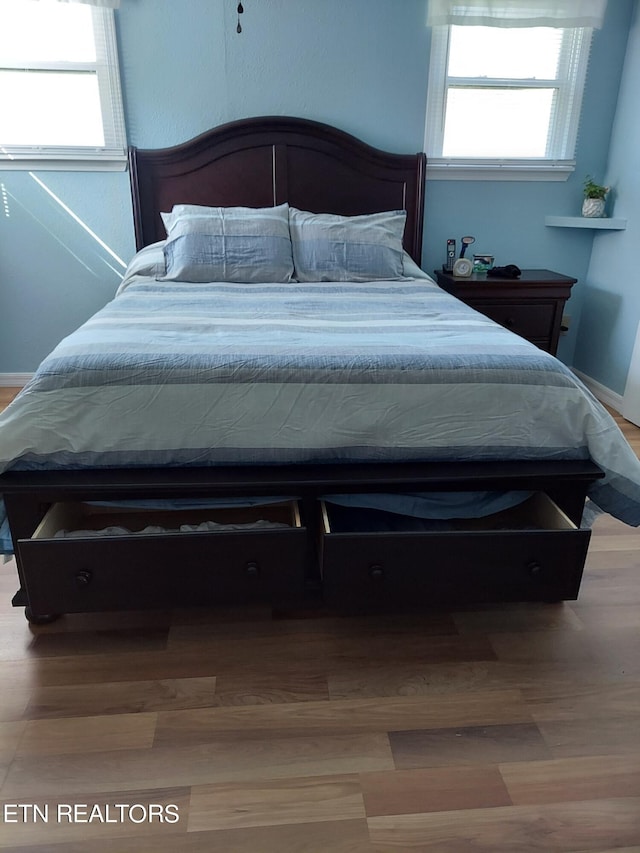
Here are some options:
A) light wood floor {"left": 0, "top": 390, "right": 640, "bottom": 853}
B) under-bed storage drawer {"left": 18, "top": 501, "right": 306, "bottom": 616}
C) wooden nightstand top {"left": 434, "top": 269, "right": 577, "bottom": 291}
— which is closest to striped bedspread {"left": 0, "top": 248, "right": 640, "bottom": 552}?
under-bed storage drawer {"left": 18, "top": 501, "right": 306, "bottom": 616}

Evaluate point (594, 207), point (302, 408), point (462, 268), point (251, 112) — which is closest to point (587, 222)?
point (594, 207)

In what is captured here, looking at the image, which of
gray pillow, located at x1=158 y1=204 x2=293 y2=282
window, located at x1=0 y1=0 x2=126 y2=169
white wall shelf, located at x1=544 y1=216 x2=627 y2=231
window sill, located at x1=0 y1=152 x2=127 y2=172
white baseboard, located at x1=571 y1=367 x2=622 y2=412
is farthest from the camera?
white baseboard, located at x1=571 y1=367 x2=622 y2=412

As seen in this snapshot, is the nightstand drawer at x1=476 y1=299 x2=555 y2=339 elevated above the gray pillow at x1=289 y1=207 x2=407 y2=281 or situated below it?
below

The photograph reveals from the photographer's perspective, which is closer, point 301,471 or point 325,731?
point 325,731

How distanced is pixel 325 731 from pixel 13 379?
2.88m

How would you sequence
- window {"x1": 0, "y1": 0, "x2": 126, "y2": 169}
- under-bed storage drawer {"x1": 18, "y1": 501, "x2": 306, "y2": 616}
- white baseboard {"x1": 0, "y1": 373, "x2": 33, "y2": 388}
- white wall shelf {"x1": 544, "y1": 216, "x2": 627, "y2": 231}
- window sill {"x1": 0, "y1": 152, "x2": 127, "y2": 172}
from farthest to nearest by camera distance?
white baseboard {"x1": 0, "y1": 373, "x2": 33, "y2": 388}
white wall shelf {"x1": 544, "y1": 216, "x2": 627, "y2": 231}
window sill {"x1": 0, "y1": 152, "x2": 127, "y2": 172}
window {"x1": 0, "y1": 0, "x2": 126, "y2": 169}
under-bed storage drawer {"x1": 18, "y1": 501, "x2": 306, "y2": 616}

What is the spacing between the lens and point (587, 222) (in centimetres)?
321

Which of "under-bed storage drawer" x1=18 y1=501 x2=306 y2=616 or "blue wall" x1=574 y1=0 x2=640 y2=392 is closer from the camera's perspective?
"under-bed storage drawer" x1=18 y1=501 x2=306 y2=616

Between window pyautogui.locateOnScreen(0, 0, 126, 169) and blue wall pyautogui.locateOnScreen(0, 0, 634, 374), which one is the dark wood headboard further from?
window pyautogui.locateOnScreen(0, 0, 126, 169)

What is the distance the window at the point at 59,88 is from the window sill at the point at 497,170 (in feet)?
5.49

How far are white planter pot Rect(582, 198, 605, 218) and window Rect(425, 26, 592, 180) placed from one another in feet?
0.72

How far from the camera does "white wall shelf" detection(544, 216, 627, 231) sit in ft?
10.3

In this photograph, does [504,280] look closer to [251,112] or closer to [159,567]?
[251,112]

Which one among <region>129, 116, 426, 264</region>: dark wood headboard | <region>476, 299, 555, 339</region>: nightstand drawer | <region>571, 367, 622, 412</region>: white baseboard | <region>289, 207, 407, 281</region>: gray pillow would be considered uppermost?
<region>129, 116, 426, 264</region>: dark wood headboard
